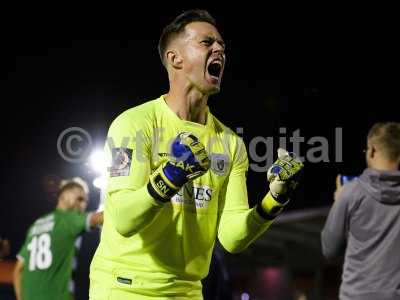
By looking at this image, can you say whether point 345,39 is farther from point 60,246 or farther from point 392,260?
point 392,260

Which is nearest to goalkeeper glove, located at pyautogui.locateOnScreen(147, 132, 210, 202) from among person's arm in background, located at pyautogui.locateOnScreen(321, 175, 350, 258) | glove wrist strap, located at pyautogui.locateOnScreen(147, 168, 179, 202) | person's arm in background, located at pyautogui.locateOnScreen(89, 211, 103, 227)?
glove wrist strap, located at pyautogui.locateOnScreen(147, 168, 179, 202)

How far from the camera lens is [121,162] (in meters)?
3.23

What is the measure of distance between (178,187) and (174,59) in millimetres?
1125

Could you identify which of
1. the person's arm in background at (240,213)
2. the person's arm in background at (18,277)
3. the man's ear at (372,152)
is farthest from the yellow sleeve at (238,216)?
the person's arm in background at (18,277)

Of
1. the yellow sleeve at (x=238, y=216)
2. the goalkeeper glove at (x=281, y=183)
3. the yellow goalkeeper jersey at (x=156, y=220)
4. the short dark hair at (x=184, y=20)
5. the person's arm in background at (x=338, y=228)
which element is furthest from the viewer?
the person's arm in background at (x=338, y=228)

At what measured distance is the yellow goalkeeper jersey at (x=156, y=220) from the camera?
318 centimetres

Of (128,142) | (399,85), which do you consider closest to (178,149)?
(128,142)

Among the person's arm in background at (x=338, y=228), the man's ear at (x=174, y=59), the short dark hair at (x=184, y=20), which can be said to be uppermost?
the short dark hair at (x=184, y=20)

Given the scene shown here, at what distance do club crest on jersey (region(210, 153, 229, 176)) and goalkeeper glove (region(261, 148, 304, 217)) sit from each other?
1.03 ft

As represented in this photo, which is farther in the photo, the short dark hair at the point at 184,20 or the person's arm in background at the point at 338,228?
the person's arm in background at the point at 338,228

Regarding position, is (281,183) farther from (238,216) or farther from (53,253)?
(53,253)

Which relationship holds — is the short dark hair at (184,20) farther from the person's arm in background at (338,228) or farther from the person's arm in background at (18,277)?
the person's arm in background at (18,277)

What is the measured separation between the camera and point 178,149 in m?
3.07

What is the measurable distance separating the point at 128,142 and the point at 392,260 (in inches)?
83.5
